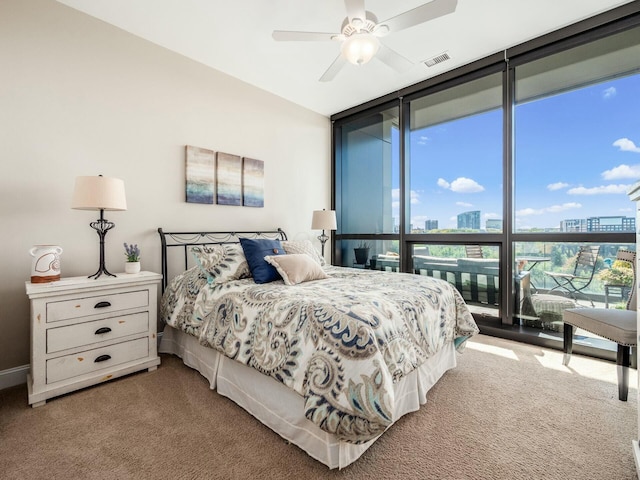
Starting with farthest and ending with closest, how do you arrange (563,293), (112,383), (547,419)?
(563,293) → (112,383) → (547,419)

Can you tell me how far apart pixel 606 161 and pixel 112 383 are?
4.55 meters

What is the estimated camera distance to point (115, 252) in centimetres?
270

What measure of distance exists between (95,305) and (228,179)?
186cm

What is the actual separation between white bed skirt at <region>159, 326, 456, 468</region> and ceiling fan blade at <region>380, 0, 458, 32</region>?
7.50 ft

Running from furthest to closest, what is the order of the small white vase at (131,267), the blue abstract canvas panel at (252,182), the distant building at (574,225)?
the blue abstract canvas panel at (252,182) → the distant building at (574,225) → the small white vase at (131,267)

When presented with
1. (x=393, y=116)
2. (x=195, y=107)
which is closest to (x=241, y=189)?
(x=195, y=107)

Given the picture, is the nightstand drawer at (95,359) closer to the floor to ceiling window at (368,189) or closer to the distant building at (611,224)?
the floor to ceiling window at (368,189)

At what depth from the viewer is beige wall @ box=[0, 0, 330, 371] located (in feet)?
7.32

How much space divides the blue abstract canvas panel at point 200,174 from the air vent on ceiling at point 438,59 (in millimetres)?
2596

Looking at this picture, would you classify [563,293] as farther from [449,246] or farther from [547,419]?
[547,419]

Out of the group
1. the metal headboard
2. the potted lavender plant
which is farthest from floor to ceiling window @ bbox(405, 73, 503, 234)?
the potted lavender plant

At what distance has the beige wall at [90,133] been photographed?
7.32ft

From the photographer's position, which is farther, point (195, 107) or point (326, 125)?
point (326, 125)

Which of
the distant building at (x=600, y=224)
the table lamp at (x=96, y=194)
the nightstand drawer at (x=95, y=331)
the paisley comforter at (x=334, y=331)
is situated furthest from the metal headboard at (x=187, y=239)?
the distant building at (x=600, y=224)
